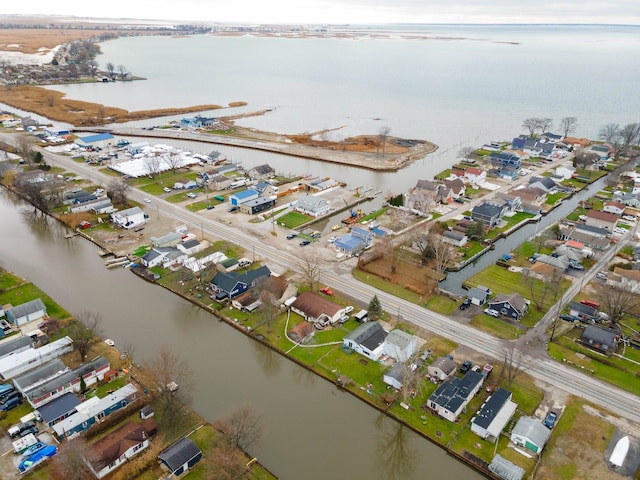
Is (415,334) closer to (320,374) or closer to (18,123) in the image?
(320,374)

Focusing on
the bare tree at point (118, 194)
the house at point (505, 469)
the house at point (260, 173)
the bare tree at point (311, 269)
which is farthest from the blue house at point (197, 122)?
the house at point (505, 469)

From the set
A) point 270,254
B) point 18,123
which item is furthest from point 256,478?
point 18,123

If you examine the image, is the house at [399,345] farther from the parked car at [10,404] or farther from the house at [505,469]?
the parked car at [10,404]

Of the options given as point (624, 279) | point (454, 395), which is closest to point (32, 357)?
point (454, 395)

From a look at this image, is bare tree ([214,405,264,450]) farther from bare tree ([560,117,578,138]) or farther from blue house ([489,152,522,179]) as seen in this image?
bare tree ([560,117,578,138])

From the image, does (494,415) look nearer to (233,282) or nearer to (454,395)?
(454,395)

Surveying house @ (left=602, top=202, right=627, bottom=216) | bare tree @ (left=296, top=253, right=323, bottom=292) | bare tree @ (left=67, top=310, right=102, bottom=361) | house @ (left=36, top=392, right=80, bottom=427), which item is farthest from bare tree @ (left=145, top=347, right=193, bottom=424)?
house @ (left=602, top=202, right=627, bottom=216)
